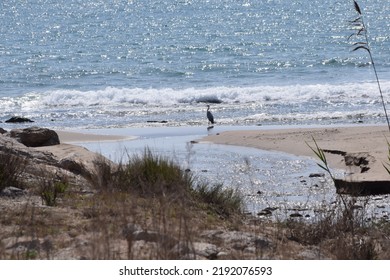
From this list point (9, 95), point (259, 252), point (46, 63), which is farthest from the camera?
point (46, 63)

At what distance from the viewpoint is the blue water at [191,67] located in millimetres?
25203

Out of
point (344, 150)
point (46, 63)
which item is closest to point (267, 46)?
point (46, 63)

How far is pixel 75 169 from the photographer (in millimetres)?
10602

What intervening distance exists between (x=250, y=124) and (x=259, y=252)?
15.4 meters

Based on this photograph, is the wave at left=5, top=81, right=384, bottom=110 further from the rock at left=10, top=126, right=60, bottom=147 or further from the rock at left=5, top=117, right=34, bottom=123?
the rock at left=10, top=126, right=60, bottom=147

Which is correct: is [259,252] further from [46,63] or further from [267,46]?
[267,46]

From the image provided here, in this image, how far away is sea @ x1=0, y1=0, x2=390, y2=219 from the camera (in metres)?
14.8

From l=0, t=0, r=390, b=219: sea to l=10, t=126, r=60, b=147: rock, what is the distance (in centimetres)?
107

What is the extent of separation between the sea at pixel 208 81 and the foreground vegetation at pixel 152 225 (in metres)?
0.56

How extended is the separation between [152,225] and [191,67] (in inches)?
1194

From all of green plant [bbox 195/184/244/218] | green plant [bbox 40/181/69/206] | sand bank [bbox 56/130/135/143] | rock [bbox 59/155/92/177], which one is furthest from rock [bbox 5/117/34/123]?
green plant [bbox 40/181/69/206]

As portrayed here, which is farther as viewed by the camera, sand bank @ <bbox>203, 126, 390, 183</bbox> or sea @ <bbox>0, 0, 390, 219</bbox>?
sea @ <bbox>0, 0, 390, 219</bbox>

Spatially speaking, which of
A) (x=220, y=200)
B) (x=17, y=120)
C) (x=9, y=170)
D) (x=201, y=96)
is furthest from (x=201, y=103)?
(x=9, y=170)

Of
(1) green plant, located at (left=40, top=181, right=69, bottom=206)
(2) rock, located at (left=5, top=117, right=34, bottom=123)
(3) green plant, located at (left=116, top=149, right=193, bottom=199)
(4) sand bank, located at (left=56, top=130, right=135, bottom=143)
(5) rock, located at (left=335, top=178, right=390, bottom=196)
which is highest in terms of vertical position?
(3) green plant, located at (left=116, top=149, right=193, bottom=199)
